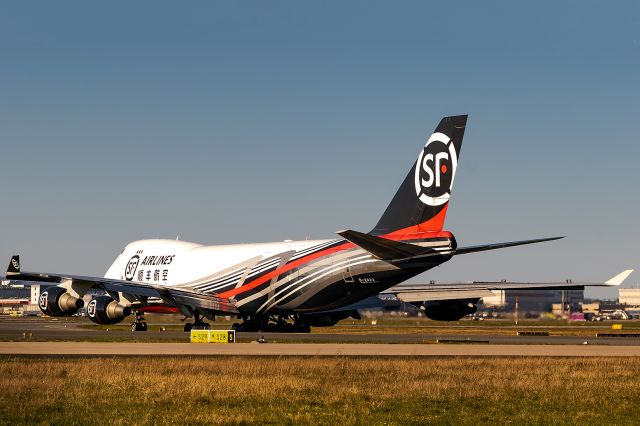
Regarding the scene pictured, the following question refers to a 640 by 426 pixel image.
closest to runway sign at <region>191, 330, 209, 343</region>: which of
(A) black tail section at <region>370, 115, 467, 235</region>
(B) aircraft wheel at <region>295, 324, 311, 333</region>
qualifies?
(A) black tail section at <region>370, 115, 467, 235</region>

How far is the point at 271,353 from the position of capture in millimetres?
38188

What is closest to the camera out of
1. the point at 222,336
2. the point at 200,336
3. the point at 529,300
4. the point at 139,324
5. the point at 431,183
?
the point at 431,183

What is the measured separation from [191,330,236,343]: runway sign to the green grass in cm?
1617

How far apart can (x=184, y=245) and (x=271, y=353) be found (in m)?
31.4

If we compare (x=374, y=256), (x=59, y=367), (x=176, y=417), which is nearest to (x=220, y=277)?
(x=374, y=256)

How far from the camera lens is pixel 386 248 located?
4509 cm

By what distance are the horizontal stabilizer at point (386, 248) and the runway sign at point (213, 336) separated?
9484 mm

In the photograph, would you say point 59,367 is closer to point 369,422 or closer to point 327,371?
point 327,371

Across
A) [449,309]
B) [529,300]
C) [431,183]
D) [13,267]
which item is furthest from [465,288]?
[529,300]

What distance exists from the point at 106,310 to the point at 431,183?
24776 millimetres

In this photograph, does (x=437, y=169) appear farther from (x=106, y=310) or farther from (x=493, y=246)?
(x=106, y=310)

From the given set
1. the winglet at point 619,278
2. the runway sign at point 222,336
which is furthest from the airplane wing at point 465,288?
the runway sign at point 222,336

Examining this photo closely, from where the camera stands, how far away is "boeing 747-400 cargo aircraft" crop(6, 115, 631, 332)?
1833 inches

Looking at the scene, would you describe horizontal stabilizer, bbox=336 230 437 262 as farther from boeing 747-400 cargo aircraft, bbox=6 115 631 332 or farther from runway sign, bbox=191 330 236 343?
runway sign, bbox=191 330 236 343
